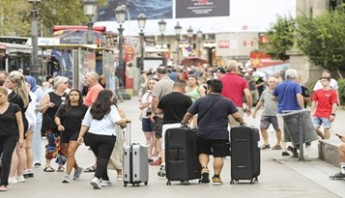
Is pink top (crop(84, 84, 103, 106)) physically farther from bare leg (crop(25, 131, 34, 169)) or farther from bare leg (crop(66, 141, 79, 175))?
bare leg (crop(66, 141, 79, 175))

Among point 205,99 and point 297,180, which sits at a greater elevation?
point 205,99

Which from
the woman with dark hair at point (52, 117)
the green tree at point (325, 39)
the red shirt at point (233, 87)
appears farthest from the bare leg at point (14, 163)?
the green tree at point (325, 39)

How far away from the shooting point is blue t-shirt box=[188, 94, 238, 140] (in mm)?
14438

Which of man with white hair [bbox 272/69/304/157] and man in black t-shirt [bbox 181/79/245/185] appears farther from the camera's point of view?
man with white hair [bbox 272/69/304/157]

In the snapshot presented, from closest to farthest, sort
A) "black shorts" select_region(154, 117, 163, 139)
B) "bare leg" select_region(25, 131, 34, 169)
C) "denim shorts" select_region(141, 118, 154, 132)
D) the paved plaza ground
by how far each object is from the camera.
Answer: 1. the paved plaza ground
2. "bare leg" select_region(25, 131, 34, 169)
3. "black shorts" select_region(154, 117, 163, 139)
4. "denim shorts" select_region(141, 118, 154, 132)

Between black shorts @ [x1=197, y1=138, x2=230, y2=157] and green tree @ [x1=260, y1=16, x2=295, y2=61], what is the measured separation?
3796 centimetres

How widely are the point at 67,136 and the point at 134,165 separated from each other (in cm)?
152

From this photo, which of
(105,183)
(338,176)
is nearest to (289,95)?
(338,176)

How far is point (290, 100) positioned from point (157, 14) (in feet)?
215

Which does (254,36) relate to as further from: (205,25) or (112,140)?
(112,140)

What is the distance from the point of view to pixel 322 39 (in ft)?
134

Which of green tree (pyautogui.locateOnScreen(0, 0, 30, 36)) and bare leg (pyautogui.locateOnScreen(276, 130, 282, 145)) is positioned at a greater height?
green tree (pyautogui.locateOnScreen(0, 0, 30, 36))

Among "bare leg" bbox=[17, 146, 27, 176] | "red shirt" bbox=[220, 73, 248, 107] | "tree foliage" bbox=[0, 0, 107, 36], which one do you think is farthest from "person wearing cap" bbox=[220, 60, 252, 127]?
"tree foliage" bbox=[0, 0, 107, 36]

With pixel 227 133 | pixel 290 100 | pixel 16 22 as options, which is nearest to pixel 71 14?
pixel 16 22
